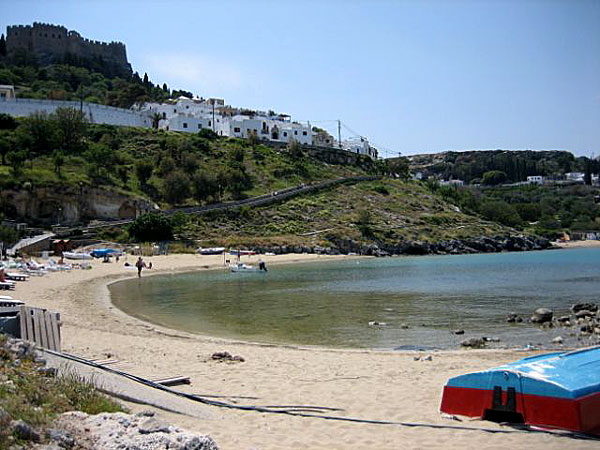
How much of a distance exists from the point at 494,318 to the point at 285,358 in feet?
41.3

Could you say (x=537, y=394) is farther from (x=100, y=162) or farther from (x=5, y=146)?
(x=5, y=146)

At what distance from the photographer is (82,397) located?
7141 millimetres

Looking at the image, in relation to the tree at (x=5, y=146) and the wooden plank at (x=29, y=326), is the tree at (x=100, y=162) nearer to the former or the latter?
the tree at (x=5, y=146)

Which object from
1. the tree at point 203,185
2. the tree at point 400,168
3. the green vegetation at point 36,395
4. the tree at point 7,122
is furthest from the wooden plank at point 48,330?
the tree at point 400,168

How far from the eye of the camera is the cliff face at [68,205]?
59.3 m

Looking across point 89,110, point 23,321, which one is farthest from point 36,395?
point 89,110

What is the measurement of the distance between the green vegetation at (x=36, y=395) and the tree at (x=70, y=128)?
244 feet

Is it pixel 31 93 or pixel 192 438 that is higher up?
pixel 31 93

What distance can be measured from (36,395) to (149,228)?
54280 mm

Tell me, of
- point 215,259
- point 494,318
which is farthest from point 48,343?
point 215,259

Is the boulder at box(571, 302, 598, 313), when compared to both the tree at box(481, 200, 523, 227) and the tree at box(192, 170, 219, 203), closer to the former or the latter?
the tree at box(192, 170, 219, 203)

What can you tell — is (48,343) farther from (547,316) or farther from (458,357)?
(547,316)

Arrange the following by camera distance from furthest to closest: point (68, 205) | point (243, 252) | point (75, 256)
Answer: point (243, 252)
point (68, 205)
point (75, 256)

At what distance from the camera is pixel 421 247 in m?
76.9
